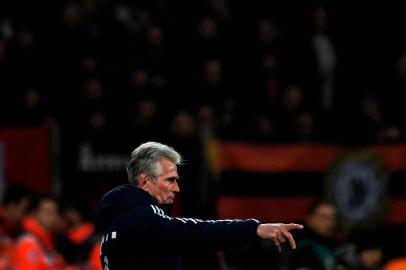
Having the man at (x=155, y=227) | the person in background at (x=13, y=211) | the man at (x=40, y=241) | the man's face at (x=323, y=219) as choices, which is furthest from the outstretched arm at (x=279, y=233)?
the person in background at (x=13, y=211)

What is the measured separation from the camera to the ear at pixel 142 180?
6.43 metres

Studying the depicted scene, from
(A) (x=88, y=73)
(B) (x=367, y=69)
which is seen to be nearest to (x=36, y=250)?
(A) (x=88, y=73)

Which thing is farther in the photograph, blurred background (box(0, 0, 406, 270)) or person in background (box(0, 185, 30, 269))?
blurred background (box(0, 0, 406, 270))

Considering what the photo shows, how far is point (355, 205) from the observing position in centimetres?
1298

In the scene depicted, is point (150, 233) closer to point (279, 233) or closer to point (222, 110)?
point (279, 233)

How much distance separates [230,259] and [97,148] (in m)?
1.74

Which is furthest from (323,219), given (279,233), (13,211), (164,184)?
(279,233)

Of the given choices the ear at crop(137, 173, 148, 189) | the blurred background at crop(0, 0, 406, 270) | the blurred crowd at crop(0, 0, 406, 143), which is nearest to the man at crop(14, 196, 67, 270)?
the blurred background at crop(0, 0, 406, 270)

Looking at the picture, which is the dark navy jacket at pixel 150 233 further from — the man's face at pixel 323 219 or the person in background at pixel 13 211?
the person in background at pixel 13 211

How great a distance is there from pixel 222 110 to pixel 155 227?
7.89 m

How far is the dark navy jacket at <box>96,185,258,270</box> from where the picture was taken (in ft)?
19.5

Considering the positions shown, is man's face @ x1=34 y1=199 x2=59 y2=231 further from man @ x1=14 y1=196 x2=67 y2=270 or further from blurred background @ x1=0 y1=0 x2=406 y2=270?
blurred background @ x1=0 y1=0 x2=406 y2=270

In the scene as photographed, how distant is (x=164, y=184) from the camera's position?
21.0ft

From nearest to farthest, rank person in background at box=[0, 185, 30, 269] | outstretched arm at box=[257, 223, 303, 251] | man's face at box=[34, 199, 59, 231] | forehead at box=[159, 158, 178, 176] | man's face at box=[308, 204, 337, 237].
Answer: outstretched arm at box=[257, 223, 303, 251] < forehead at box=[159, 158, 178, 176] < man's face at box=[308, 204, 337, 237] < man's face at box=[34, 199, 59, 231] < person in background at box=[0, 185, 30, 269]
